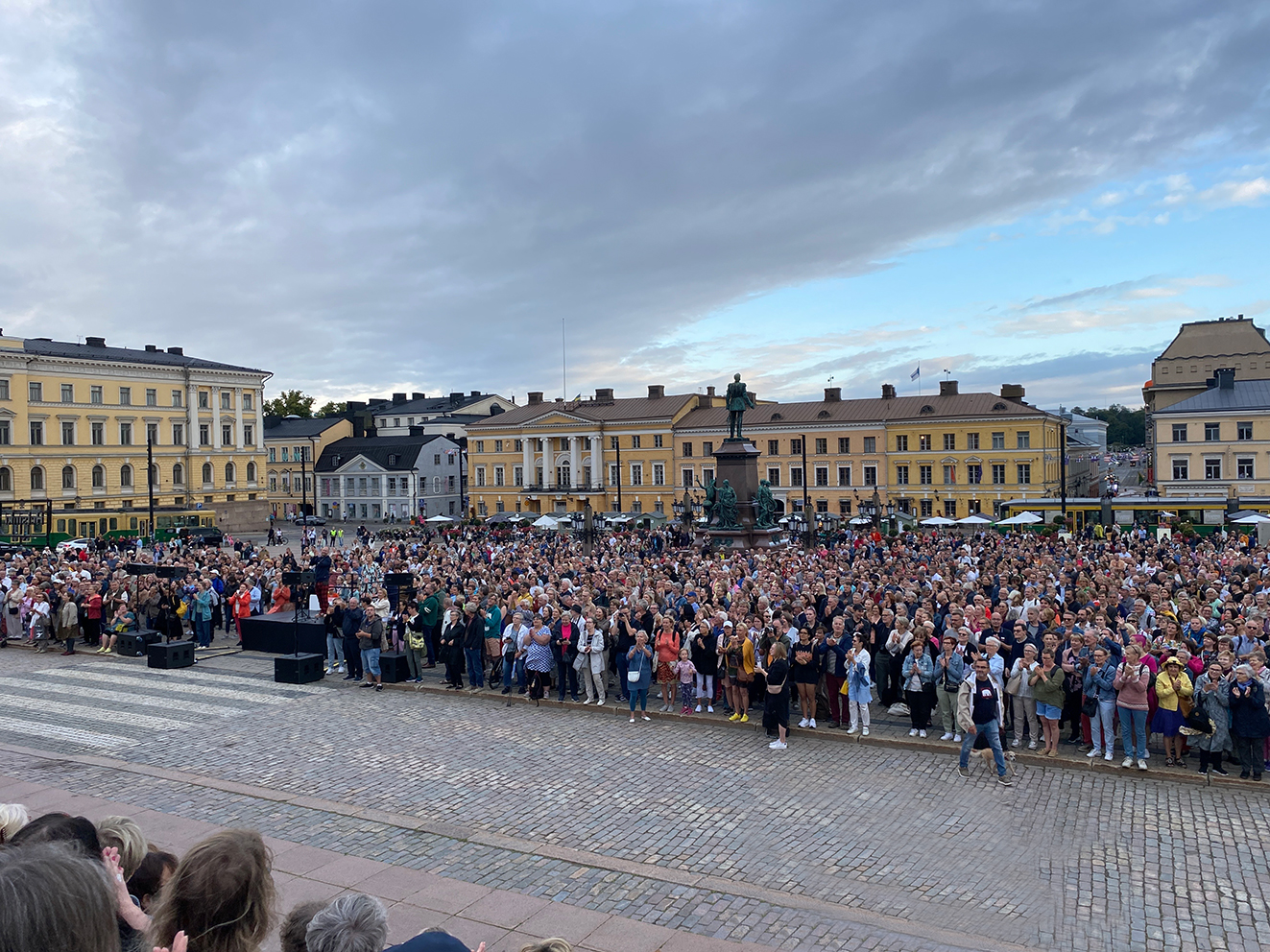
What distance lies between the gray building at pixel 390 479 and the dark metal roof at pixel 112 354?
12.0 m

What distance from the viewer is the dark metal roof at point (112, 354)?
7425 centimetres

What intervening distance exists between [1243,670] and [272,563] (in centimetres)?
2641

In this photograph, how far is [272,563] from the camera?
29.0 m

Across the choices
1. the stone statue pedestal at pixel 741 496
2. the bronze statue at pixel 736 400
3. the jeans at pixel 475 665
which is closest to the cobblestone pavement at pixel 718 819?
the jeans at pixel 475 665

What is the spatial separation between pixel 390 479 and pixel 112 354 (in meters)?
26.1

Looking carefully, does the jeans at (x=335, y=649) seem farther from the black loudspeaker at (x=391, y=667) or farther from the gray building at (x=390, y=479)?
the gray building at (x=390, y=479)

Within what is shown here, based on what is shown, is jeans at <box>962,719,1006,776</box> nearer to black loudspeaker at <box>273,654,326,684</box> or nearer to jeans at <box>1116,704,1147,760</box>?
jeans at <box>1116,704,1147,760</box>

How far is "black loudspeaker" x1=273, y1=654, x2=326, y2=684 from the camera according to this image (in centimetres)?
1723

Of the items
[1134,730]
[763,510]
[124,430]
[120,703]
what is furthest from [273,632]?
[124,430]

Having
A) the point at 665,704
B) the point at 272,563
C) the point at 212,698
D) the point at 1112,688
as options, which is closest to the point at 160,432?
the point at 272,563

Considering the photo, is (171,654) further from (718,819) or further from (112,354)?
(112,354)

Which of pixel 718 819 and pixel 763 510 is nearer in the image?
pixel 718 819

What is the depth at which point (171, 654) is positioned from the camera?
1906cm

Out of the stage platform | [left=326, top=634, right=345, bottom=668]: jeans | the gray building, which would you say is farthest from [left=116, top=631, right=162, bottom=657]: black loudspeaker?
the gray building
